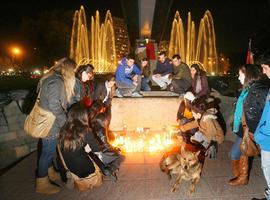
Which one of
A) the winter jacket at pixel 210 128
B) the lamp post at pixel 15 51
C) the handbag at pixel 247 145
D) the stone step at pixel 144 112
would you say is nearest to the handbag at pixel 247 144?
the handbag at pixel 247 145

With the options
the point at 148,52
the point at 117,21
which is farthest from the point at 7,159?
the point at 117,21

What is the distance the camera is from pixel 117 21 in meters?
116

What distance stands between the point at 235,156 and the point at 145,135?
2944 millimetres

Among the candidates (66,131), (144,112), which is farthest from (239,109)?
(144,112)

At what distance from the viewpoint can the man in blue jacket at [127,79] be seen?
24.9 ft

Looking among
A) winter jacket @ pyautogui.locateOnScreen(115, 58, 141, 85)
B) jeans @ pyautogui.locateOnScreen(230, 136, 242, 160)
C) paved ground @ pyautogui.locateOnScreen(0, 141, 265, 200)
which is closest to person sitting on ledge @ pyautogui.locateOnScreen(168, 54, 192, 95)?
winter jacket @ pyautogui.locateOnScreen(115, 58, 141, 85)

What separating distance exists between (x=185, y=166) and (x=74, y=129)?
1.83m

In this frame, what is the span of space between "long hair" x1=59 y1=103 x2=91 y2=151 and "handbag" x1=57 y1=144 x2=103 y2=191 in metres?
0.30

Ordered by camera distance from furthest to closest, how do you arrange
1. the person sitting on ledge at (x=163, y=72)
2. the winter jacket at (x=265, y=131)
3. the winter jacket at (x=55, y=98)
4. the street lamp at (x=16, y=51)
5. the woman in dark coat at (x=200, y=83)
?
the street lamp at (x=16, y=51) < the person sitting on ledge at (x=163, y=72) < the woman in dark coat at (x=200, y=83) < the winter jacket at (x=55, y=98) < the winter jacket at (x=265, y=131)

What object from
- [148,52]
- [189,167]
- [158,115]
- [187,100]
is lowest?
[189,167]

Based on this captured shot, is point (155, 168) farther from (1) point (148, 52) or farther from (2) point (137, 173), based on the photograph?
(1) point (148, 52)

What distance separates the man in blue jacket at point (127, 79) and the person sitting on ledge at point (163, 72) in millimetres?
1148

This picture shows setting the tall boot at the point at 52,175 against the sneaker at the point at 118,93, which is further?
A: the sneaker at the point at 118,93

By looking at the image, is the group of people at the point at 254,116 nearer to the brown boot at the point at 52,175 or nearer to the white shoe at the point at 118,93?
the brown boot at the point at 52,175
